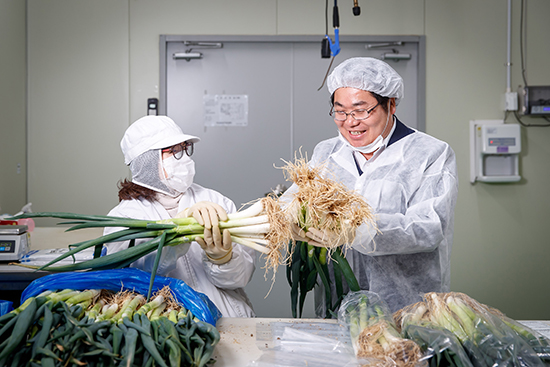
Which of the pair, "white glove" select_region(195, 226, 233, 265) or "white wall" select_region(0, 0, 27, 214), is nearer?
"white glove" select_region(195, 226, 233, 265)

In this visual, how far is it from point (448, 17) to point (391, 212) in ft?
7.71

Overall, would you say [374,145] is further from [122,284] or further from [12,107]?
[12,107]

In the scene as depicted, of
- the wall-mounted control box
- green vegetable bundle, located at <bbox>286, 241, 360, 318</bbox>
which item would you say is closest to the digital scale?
green vegetable bundle, located at <bbox>286, 241, 360, 318</bbox>

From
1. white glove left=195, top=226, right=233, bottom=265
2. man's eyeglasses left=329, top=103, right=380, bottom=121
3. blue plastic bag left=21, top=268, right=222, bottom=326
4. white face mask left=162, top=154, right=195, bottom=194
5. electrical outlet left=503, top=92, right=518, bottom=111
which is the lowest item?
blue plastic bag left=21, top=268, right=222, bottom=326

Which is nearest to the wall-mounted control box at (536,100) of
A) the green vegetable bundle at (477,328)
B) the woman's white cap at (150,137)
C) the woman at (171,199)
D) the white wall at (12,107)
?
the green vegetable bundle at (477,328)

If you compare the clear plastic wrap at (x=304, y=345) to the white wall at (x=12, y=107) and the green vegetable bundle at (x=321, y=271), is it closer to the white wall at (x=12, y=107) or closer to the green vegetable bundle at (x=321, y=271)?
the green vegetable bundle at (x=321, y=271)

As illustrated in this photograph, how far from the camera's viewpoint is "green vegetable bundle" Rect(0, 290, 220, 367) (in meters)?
0.83

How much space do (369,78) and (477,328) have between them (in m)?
0.98

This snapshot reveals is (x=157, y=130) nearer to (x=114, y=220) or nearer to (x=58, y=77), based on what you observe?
(x=114, y=220)

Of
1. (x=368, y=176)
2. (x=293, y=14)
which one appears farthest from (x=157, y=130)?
(x=293, y=14)

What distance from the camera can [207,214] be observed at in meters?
1.20

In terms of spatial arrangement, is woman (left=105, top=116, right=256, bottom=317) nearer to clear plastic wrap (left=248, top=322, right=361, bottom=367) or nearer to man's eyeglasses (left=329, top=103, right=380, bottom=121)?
clear plastic wrap (left=248, top=322, right=361, bottom=367)

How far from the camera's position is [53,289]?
3.64 feet

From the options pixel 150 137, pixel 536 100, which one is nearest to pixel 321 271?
pixel 150 137
